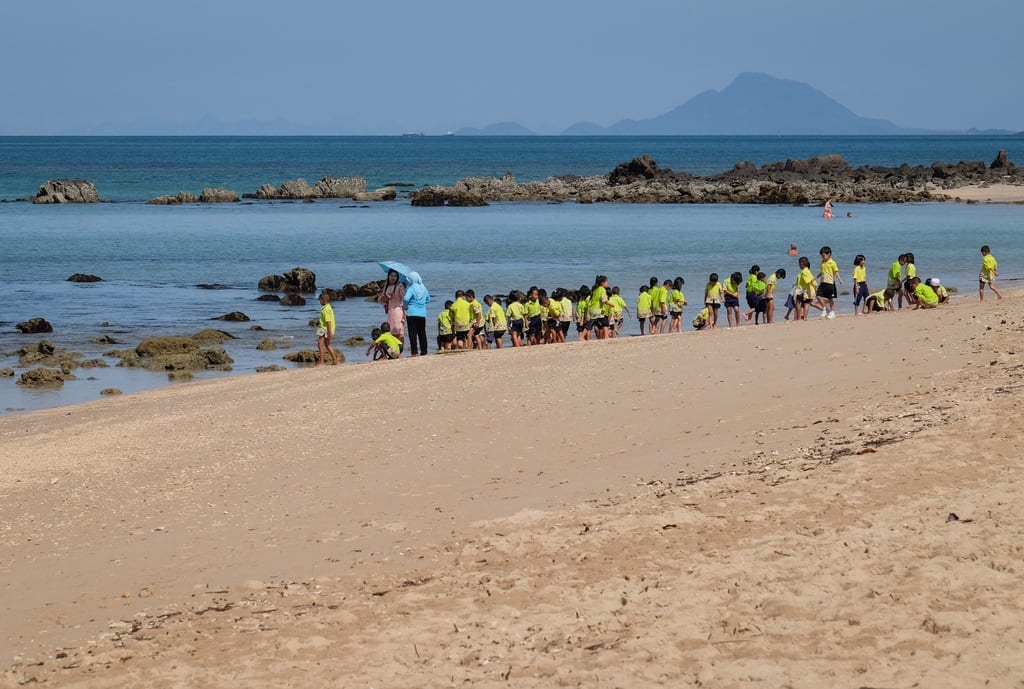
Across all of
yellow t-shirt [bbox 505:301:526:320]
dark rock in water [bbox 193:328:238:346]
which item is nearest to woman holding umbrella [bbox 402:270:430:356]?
yellow t-shirt [bbox 505:301:526:320]

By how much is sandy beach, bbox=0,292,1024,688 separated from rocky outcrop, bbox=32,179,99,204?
59.9 metres

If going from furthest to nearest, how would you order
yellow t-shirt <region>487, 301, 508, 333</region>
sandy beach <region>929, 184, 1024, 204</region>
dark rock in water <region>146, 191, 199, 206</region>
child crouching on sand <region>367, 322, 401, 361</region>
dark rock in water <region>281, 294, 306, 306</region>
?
dark rock in water <region>146, 191, 199, 206</region> < sandy beach <region>929, 184, 1024, 204</region> < dark rock in water <region>281, 294, 306, 306</region> < yellow t-shirt <region>487, 301, 508, 333</region> < child crouching on sand <region>367, 322, 401, 361</region>

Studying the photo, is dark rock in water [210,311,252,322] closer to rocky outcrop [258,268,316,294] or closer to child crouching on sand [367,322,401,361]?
rocky outcrop [258,268,316,294]

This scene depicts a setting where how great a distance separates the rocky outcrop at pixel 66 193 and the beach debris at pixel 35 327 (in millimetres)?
47930

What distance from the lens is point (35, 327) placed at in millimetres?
26094

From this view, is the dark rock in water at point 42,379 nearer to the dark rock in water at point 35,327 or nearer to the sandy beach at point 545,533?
the sandy beach at point 545,533

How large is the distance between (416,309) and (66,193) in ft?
191

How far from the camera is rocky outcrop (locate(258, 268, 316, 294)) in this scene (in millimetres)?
33156

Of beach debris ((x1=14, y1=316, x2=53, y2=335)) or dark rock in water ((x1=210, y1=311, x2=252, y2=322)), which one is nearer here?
beach debris ((x1=14, y1=316, x2=53, y2=335))

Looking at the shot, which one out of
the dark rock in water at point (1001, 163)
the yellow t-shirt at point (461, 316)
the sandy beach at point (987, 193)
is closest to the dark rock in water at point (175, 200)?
the sandy beach at point (987, 193)

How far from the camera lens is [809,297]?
21.9m

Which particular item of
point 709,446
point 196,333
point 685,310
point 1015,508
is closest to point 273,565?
point 709,446

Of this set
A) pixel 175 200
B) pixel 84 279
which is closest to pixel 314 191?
pixel 175 200

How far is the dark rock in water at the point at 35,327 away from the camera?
26047 millimetres
